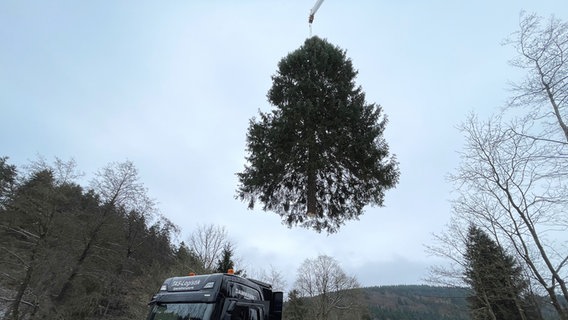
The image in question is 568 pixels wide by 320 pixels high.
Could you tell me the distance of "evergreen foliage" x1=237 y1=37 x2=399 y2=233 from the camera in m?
13.7

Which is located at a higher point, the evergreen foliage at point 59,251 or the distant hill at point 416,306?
the distant hill at point 416,306

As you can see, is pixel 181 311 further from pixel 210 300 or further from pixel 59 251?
pixel 59 251

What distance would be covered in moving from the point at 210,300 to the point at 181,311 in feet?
2.65

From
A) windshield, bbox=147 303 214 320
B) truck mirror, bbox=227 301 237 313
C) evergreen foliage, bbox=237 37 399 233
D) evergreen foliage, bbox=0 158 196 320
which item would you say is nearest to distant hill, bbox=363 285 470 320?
evergreen foliage, bbox=237 37 399 233

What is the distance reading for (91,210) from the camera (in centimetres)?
→ 2709

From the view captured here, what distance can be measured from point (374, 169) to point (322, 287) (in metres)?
36.1

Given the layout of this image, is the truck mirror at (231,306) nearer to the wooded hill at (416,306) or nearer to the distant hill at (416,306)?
the wooded hill at (416,306)

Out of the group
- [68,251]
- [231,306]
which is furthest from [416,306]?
[231,306]

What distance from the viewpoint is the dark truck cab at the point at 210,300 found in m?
6.92

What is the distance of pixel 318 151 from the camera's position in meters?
13.7

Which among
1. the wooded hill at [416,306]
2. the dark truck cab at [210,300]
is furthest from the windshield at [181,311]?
the wooded hill at [416,306]

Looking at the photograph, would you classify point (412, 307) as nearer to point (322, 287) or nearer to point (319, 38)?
point (322, 287)

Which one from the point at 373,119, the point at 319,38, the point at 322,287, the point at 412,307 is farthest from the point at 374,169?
the point at 412,307

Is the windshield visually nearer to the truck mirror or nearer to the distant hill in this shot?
the truck mirror
